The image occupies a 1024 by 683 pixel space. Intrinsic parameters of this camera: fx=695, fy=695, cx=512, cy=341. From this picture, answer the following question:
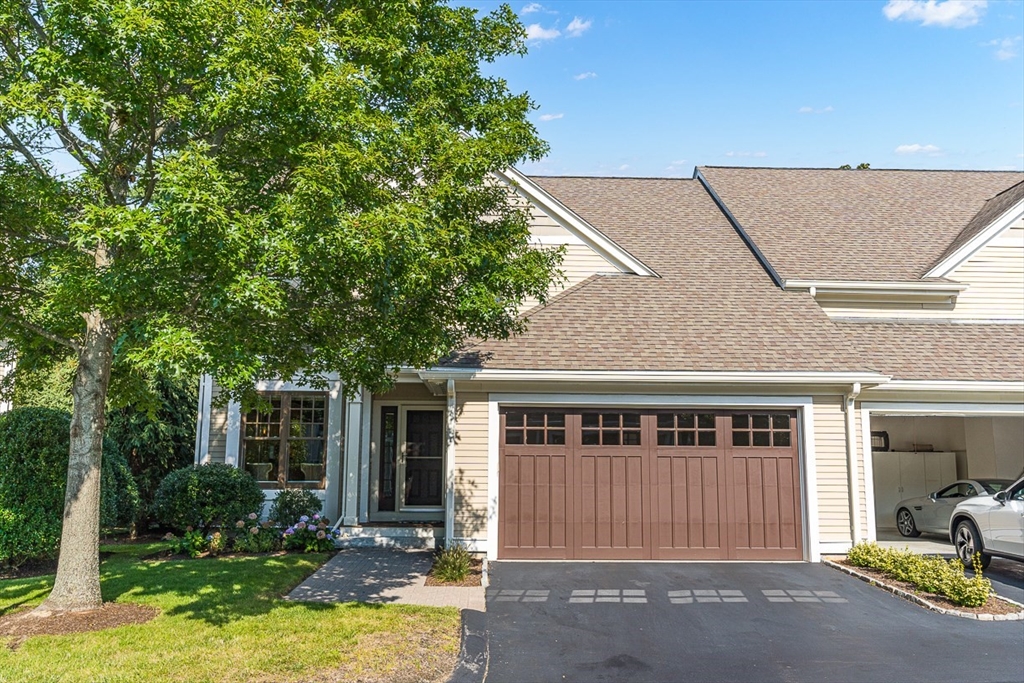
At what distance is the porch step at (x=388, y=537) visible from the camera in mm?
12562

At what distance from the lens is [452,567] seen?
9906 mm

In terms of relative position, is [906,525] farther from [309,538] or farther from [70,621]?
[70,621]

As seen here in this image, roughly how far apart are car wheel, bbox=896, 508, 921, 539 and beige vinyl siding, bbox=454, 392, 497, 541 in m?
9.63

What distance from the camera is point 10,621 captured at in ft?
24.6

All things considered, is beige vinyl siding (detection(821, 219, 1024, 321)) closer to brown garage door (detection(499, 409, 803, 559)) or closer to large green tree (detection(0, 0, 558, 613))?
brown garage door (detection(499, 409, 803, 559))

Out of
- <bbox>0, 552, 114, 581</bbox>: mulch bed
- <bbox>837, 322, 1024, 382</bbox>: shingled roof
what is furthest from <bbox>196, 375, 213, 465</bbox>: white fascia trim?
<bbox>837, 322, 1024, 382</bbox>: shingled roof

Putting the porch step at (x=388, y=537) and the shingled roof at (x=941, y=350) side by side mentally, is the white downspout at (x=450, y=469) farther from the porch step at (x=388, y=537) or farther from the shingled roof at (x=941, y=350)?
the shingled roof at (x=941, y=350)

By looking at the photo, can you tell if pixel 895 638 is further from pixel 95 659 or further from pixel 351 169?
pixel 95 659

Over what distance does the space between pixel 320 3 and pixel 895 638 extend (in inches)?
379

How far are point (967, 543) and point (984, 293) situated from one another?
603 centimetres

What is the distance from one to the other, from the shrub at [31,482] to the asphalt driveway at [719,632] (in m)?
6.65

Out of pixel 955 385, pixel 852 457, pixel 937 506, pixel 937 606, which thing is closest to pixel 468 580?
pixel 937 606

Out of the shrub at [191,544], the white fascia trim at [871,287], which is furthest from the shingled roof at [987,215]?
the shrub at [191,544]

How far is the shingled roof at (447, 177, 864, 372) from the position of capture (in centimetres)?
1182
